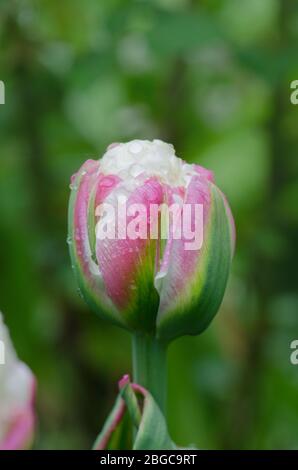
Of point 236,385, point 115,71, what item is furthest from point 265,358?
point 115,71

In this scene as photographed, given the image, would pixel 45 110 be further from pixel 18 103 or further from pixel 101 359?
pixel 101 359

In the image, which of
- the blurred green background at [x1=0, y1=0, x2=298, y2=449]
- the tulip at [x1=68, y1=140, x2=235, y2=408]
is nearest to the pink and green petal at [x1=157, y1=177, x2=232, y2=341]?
the tulip at [x1=68, y1=140, x2=235, y2=408]

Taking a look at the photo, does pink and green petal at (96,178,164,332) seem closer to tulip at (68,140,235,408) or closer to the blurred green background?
tulip at (68,140,235,408)

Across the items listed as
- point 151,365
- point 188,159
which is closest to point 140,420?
point 151,365

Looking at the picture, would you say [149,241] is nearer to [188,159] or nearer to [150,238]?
[150,238]

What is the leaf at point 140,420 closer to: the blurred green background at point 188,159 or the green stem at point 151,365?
the green stem at point 151,365

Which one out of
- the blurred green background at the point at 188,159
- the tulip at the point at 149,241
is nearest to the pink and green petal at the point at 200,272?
the tulip at the point at 149,241
